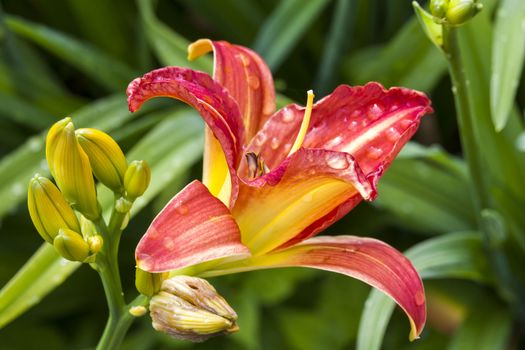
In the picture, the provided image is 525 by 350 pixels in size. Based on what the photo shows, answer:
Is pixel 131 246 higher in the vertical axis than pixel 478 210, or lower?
lower

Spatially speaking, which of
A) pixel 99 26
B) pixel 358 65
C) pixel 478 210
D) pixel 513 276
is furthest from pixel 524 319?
pixel 99 26

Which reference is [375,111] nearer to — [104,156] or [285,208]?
[285,208]

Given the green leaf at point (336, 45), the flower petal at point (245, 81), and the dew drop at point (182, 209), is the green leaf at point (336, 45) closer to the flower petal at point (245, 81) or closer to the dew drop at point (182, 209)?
the flower petal at point (245, 81)

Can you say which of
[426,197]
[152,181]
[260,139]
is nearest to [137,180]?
[260,139]

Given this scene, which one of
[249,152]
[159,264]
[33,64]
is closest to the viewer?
[159,264]

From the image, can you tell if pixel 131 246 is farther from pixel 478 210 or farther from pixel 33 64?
pixel 478 210

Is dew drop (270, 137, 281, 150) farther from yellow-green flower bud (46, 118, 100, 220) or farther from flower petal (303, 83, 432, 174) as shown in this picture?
→ yellow-green flower bud (46, 118, 100, 220)
